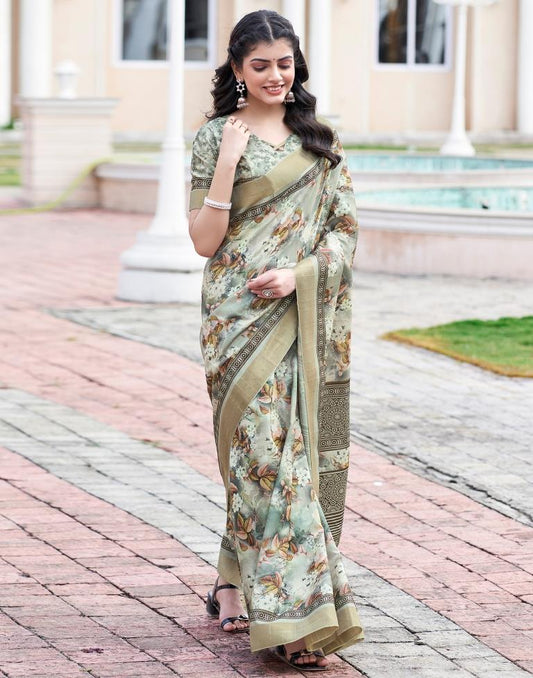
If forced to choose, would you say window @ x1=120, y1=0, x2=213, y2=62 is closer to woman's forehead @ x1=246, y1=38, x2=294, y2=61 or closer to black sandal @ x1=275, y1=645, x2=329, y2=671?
woman's forehead @ x1=246, y1=38, x2=294, y2=61

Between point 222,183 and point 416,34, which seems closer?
point 222,183

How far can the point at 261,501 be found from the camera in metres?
3.93

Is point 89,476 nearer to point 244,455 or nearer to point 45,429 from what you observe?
point 45,429

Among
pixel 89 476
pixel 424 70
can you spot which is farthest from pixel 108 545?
pixel 424 70

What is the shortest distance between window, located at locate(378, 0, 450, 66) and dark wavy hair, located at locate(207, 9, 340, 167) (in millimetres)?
24986

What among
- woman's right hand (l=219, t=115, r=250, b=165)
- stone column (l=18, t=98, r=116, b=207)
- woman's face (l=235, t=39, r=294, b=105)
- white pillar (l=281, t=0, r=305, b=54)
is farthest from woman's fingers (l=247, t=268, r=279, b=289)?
white pillar (l=281, t=0, r=305, b=54)

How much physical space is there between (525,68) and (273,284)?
25115 mm

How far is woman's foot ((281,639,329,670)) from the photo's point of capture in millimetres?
3924

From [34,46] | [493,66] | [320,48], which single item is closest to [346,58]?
[320,48]

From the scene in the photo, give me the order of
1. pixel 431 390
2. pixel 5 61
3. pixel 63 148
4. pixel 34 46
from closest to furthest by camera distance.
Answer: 1. pixel 431 390
2. pixel 63 148
3. pixel 34 46
4. pixel 5 61

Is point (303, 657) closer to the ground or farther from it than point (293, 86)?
closer to the ground

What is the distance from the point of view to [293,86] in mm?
4086

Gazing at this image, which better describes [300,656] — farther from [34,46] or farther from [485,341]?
[34,46]

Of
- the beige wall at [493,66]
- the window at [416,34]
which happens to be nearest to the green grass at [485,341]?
the beige wall at [493,66]
